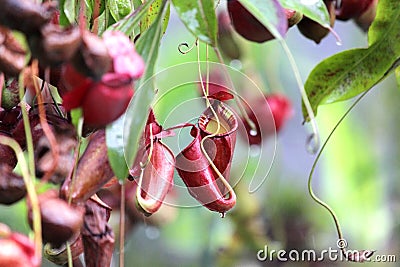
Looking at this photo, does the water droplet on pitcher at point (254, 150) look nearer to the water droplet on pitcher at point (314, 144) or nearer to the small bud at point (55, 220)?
the water droplet on pitcher at point (314, 144)

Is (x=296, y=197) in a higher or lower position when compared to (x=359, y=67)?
lower

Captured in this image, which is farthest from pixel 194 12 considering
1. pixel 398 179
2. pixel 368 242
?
pixel 398 179

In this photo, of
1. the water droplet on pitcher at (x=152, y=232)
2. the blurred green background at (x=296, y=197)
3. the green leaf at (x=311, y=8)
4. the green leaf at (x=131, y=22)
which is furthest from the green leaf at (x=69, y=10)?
the water droplet on pitcher at (x=152, y=232)

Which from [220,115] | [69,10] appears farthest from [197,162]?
[69,10]

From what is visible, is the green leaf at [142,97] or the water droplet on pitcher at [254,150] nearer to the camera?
the green leaf at [142,97]

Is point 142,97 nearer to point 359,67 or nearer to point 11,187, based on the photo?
point 11,187

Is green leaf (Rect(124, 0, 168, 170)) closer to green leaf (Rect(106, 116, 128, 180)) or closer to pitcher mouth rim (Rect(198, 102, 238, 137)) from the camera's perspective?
green leaf (Rect(106, 116, 128, 180))

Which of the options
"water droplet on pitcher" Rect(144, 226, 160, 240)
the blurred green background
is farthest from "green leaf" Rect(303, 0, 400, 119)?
"water droplet on pitcher" Rect(144, 226, 160, 240)
